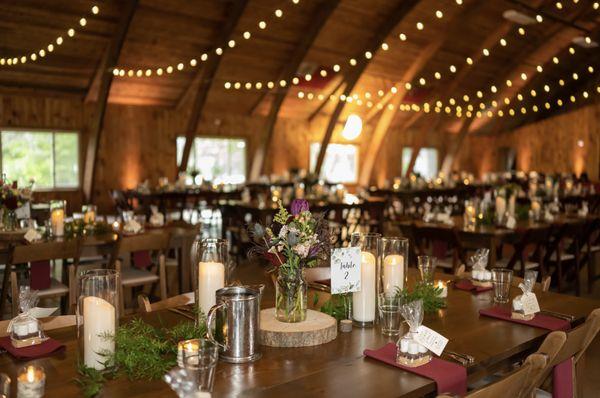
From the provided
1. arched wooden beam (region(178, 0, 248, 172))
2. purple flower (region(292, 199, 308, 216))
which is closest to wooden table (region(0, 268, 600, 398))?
purple flower (region(292, 199, 308, 216))

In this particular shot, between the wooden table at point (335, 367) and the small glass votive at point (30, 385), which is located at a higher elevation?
the small glass votive at point (30, 385)

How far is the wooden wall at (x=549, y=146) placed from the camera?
17672 millimetres

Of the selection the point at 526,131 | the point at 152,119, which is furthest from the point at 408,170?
the point at 152,119

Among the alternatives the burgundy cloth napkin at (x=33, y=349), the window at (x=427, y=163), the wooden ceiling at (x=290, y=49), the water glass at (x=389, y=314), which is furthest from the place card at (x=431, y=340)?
the window at (x=427, y=163)

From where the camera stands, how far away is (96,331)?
72.1 inches

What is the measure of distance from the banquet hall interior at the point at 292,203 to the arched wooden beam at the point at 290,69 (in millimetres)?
53

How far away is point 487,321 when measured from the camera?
2.45 m

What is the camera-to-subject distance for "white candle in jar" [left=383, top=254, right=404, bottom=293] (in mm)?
2541

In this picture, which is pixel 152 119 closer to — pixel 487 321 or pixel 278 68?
pixel 278 68

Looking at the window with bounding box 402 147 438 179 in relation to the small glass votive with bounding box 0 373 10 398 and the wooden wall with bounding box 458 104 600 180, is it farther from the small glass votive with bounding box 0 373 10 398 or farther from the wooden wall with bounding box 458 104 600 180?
the small glass votive with bounding box 0 373 10 398

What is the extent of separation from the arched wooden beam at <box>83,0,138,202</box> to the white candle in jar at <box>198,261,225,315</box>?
7.87 m

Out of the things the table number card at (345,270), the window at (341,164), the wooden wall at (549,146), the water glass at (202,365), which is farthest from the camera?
the wooden wall at (549,146)

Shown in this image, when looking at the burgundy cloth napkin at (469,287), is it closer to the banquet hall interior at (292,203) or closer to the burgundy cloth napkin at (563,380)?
the banquet hall interior at (292,203)

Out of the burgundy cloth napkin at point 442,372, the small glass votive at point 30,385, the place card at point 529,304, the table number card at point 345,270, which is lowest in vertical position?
the burgundy cloth napkin at point 442,372
